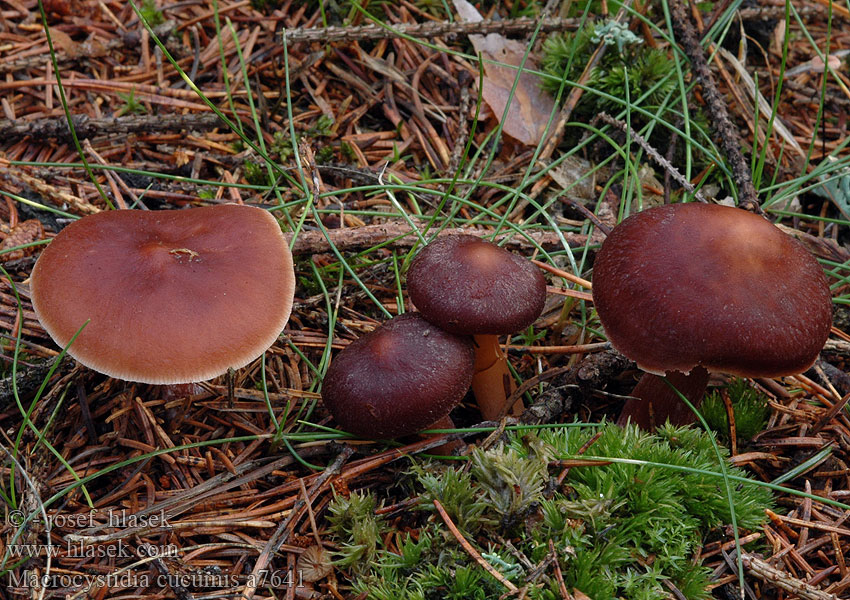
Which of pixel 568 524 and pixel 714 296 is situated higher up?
pixel 714 296

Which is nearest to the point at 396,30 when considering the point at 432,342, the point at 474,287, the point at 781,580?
the point at 474,287

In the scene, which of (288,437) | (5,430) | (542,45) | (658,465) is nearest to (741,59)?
(542,45)

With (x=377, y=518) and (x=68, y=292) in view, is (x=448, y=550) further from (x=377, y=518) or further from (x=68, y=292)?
(x=68, y=292)

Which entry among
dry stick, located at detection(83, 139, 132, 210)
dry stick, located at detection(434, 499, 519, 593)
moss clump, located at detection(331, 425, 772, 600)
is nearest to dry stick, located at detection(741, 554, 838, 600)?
moss clump, located at detection(331, 425, 772, 600)

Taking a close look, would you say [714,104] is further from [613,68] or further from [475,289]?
[475,289]

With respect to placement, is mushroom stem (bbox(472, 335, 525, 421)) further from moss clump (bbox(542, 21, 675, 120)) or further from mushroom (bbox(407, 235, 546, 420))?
moss clump (bbox(542, 21, 675, 120))

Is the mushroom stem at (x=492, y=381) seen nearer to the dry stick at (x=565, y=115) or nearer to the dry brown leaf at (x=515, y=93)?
the dry stick at (x=565, y=115)
